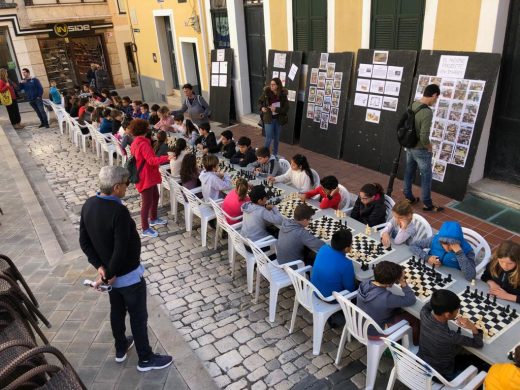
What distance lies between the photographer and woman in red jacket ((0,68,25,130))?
13789 millimetres

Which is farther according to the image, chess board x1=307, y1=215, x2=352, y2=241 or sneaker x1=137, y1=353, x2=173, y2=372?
chess board x1=307, y1=215, x2=352, y2=241

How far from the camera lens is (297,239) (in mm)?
4508

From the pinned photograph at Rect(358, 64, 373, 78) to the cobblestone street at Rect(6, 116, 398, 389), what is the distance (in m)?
4.28

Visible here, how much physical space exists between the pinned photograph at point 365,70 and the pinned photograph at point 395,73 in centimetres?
43

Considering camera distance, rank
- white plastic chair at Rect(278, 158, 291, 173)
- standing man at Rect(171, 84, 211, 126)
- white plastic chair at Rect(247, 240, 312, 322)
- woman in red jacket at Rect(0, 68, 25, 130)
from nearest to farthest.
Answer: white plastic chair at Rect(247, 240, 312, 322) < white plastic chair at Rect(278, 158, 291, 173) < standing man at Rect(171, 84, 211, 126) < woman in red jacket at Rect(0, 68, 25, 130)

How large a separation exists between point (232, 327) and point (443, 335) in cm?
236

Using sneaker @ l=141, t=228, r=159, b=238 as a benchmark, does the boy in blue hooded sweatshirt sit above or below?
above

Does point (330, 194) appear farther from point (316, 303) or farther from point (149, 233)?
point (149, 233)

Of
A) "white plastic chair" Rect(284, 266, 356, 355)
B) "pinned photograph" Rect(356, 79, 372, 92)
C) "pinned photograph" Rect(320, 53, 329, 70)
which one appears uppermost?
"pinned photograph" Rect(320, 53, 329, 70)

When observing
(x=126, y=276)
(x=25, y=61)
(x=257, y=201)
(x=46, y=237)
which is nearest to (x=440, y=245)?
(x=257, y=201)

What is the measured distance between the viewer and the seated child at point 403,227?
439 cm

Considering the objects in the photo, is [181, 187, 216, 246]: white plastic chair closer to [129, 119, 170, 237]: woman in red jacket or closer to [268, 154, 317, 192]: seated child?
[129, 119, 170, 237]: woman in red jacket

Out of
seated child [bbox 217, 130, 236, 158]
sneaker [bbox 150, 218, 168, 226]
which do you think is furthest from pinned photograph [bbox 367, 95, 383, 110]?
sneaker [bbox 150, 218, 168, 226]

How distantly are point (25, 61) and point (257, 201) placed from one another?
1924 cm
